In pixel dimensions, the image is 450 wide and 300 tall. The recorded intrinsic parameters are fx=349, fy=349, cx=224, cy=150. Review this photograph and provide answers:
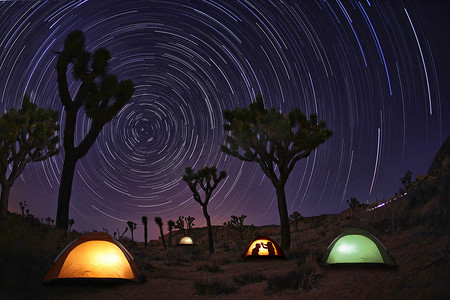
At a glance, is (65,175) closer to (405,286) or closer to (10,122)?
(10,122)

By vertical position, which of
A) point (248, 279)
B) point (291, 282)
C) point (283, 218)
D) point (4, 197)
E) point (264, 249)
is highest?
point (4, 197)

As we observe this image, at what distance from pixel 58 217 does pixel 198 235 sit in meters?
69.8

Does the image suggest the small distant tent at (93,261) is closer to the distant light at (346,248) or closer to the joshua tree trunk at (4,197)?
the distant light at (346,248)

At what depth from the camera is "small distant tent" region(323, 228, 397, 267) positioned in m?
10.6

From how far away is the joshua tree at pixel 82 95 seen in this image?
1667 centimetres

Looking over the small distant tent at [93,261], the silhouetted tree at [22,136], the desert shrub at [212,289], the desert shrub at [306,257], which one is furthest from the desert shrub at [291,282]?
the silhouetted tree at [22,136]

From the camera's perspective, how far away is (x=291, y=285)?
9.23 meters

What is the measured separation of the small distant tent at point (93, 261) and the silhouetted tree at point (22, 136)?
14944 millimetres

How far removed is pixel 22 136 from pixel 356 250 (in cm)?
2173

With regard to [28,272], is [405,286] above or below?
below

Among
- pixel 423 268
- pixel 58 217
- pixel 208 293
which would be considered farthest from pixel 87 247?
pixel 423 268

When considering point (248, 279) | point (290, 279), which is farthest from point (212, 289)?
point (290, 279)

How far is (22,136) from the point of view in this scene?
2317cm

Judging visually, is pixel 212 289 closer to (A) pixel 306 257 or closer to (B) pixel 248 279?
(B) pixel 248 279
